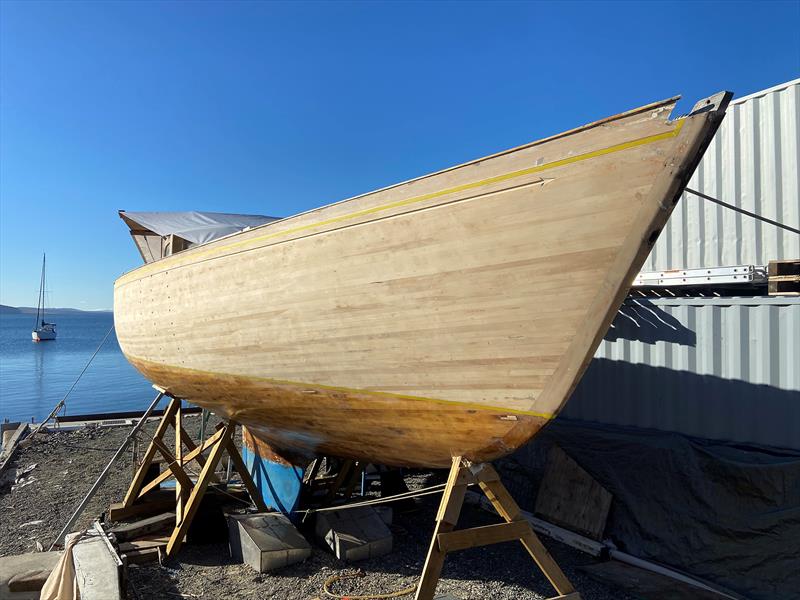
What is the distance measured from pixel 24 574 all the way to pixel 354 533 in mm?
2679

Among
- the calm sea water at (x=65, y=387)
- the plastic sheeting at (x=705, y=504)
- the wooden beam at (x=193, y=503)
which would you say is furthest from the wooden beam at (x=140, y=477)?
the calm sea water at (x=65, y=387)

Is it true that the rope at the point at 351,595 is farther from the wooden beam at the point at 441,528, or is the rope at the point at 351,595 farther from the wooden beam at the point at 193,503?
the wooden beam at the point at 193,503

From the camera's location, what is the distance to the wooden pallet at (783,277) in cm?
495

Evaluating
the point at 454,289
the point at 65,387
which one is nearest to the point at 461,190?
the point at 454,289

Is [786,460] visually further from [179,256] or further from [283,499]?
[179,256]

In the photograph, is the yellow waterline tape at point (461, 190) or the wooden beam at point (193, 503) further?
the wooden beam at point (193, 503)

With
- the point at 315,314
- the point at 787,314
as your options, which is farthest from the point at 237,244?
the point at 787,314

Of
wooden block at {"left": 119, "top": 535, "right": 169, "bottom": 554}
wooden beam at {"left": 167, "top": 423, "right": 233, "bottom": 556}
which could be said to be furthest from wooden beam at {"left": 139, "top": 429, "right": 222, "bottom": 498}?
wooden block at {"left": 119, "top": 535, "right": 169, "bottom": 554}

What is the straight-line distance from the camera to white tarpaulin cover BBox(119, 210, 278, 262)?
5.96 m

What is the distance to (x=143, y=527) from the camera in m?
5.40

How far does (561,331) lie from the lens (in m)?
2.73

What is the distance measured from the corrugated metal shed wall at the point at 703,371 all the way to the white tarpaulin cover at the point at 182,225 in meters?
4.18

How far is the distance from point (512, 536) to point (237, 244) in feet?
9.65

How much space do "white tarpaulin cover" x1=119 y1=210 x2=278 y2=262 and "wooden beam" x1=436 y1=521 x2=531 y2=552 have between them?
3.88 m
